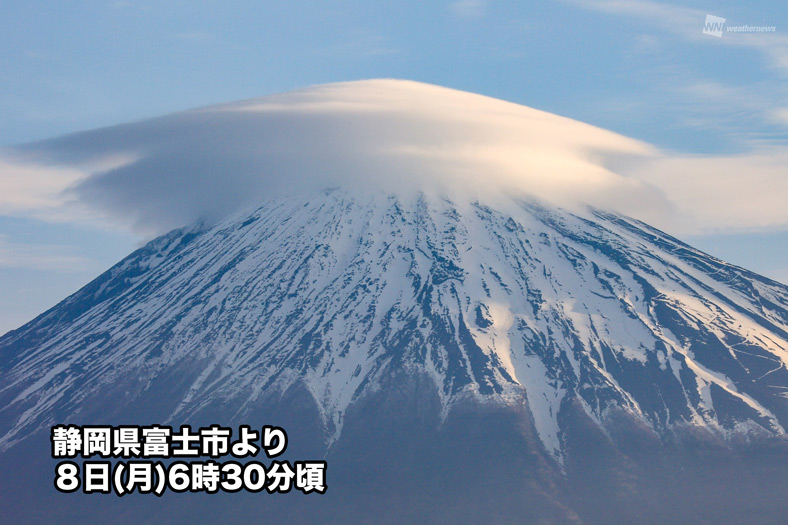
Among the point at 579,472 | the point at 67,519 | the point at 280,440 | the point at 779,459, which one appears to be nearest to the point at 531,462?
the point at 579,472

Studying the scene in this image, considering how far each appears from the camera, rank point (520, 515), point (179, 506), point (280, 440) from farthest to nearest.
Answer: point (179, 506), point (520, 515), point (280, 440)

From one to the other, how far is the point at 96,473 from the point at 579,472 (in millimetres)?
108567

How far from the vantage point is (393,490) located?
643 feet

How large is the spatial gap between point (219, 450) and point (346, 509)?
298ft

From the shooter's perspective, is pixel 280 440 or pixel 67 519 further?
pixel 67 519

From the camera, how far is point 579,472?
196 meters

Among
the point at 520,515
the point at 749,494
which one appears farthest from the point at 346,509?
the point at 749,494

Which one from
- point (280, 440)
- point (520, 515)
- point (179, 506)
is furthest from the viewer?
point (179, 506)

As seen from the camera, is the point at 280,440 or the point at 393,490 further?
the point at 393,490

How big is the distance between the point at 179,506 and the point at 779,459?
314ft

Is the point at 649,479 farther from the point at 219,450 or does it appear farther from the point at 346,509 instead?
the point at 219,450

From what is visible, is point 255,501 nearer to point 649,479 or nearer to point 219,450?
point 649,479

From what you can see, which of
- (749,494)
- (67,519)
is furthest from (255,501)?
(749,494)

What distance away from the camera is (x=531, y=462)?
199 metres
